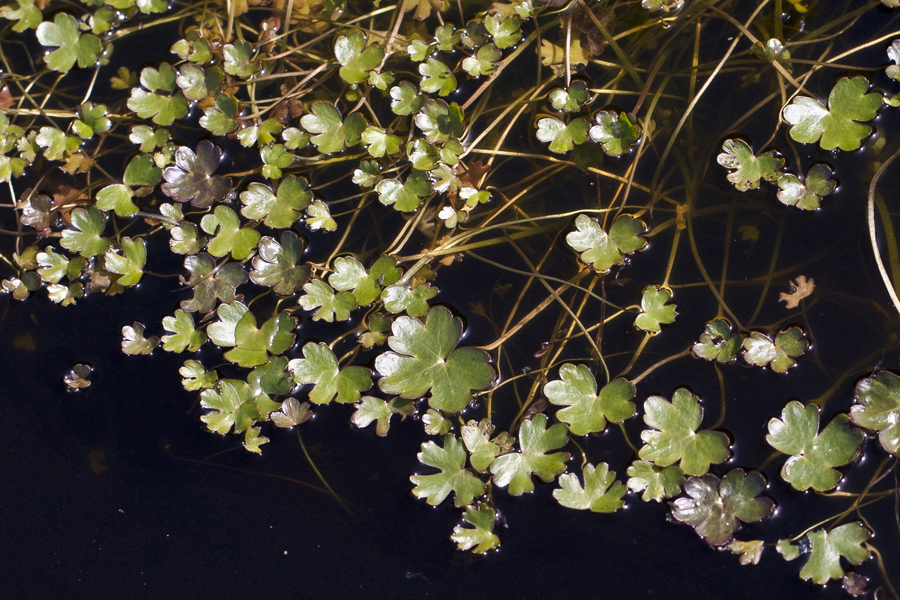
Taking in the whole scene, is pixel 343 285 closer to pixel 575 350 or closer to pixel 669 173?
pixel 575 350

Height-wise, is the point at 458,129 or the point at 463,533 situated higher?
the point at 458,129

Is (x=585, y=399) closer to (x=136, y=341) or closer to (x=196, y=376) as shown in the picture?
(x=196, y=376)

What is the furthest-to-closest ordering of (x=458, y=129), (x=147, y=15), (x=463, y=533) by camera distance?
(x=147, y=15), (x=458, y=129), (x=463, y=533)

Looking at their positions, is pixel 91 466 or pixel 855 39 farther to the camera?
pixel 91 466

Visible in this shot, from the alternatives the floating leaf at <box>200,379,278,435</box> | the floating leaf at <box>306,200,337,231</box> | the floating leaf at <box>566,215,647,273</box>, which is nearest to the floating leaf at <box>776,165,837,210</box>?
the floating leaf at <box>566,215,647,273</box>

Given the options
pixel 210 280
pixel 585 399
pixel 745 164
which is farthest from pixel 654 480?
pixel 210 280

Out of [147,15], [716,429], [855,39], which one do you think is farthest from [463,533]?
[147,15]

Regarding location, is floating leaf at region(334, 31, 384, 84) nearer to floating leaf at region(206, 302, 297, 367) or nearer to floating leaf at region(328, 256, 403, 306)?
floating leaf at region(328, 256, 403, 306)

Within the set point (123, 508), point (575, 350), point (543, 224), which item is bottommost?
point (123, 508)

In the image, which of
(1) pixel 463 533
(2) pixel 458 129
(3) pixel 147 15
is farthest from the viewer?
(3) pixel 147 15
